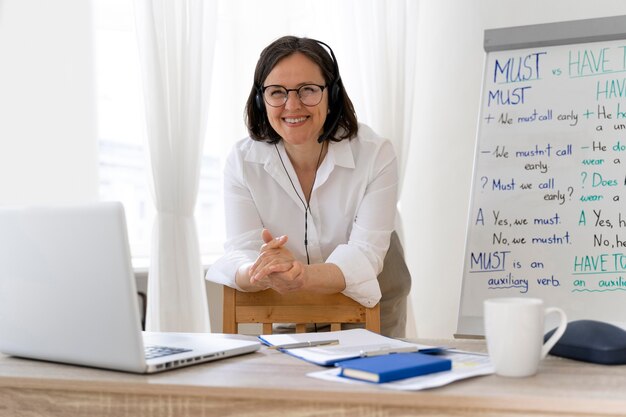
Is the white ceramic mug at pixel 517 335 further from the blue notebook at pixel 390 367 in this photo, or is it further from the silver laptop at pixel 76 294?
the silver laptop at pixel 76 294

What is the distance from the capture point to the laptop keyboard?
A: 4.02ft

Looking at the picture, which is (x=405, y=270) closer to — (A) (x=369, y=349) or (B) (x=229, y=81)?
(A) (x=369, y=349)

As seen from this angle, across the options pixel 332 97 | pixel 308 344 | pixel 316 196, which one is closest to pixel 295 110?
pixel 332 97

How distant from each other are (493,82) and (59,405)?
1616mm

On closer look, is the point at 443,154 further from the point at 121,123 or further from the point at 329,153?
the point at 121,123

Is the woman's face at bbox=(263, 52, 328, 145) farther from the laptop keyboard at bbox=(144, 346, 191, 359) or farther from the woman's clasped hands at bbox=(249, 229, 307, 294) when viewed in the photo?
the laptop keyboard at bbox=(144, 346, 191, 359)

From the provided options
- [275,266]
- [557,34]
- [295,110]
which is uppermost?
[557,34]

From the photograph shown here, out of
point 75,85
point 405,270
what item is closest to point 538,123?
point 405,270

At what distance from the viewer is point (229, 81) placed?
3.55 meters

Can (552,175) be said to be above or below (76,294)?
above

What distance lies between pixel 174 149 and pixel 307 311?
1331 millimetres

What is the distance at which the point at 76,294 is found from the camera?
115 centimetres

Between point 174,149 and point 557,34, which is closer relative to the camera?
point 557,34

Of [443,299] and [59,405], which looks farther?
[443,299]
